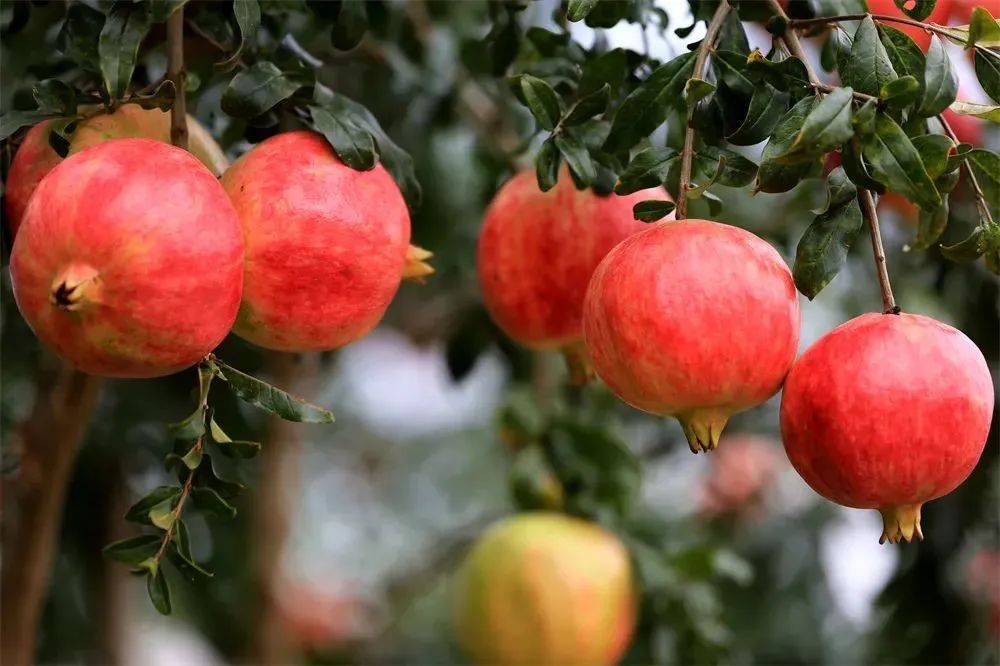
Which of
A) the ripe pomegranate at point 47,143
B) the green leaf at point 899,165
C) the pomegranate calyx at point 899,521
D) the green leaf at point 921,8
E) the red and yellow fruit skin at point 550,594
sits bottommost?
the red and yellow fruit skin at point 550,594

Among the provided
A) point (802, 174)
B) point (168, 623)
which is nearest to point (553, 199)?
point (802, 174)

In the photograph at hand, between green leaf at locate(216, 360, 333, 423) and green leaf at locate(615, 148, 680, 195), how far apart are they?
0.77ft

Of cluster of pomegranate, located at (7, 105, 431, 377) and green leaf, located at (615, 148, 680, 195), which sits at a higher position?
green leaf, located at (615, 148, 680, 195)

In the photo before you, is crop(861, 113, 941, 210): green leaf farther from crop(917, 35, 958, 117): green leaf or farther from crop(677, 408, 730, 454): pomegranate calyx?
crop(677, 408, 730, 454): pomegranate calyx

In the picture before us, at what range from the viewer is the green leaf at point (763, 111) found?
67 centimetres

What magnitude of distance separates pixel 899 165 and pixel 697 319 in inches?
5.3

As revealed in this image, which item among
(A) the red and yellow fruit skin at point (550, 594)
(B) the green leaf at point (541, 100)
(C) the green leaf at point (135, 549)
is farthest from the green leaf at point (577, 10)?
(A) the red and yellow fruit skin at point (550, 594)

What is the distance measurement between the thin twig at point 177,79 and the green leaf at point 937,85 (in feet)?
1.42

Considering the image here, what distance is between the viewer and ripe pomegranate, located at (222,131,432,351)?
67 centimetres

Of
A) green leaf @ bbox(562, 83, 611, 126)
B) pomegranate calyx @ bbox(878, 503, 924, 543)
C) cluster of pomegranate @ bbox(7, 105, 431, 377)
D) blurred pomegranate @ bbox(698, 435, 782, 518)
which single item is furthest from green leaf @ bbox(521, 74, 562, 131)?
blurred pomegranate @ bbox(698, 435, 782, 518)

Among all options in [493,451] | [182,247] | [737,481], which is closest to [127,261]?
[182,247]

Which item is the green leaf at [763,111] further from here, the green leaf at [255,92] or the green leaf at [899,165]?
the green leaf at [255,92]

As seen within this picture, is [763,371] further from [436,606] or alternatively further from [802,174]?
[436,606]

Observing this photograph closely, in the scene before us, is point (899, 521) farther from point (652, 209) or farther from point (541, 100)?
point (541, 100)
